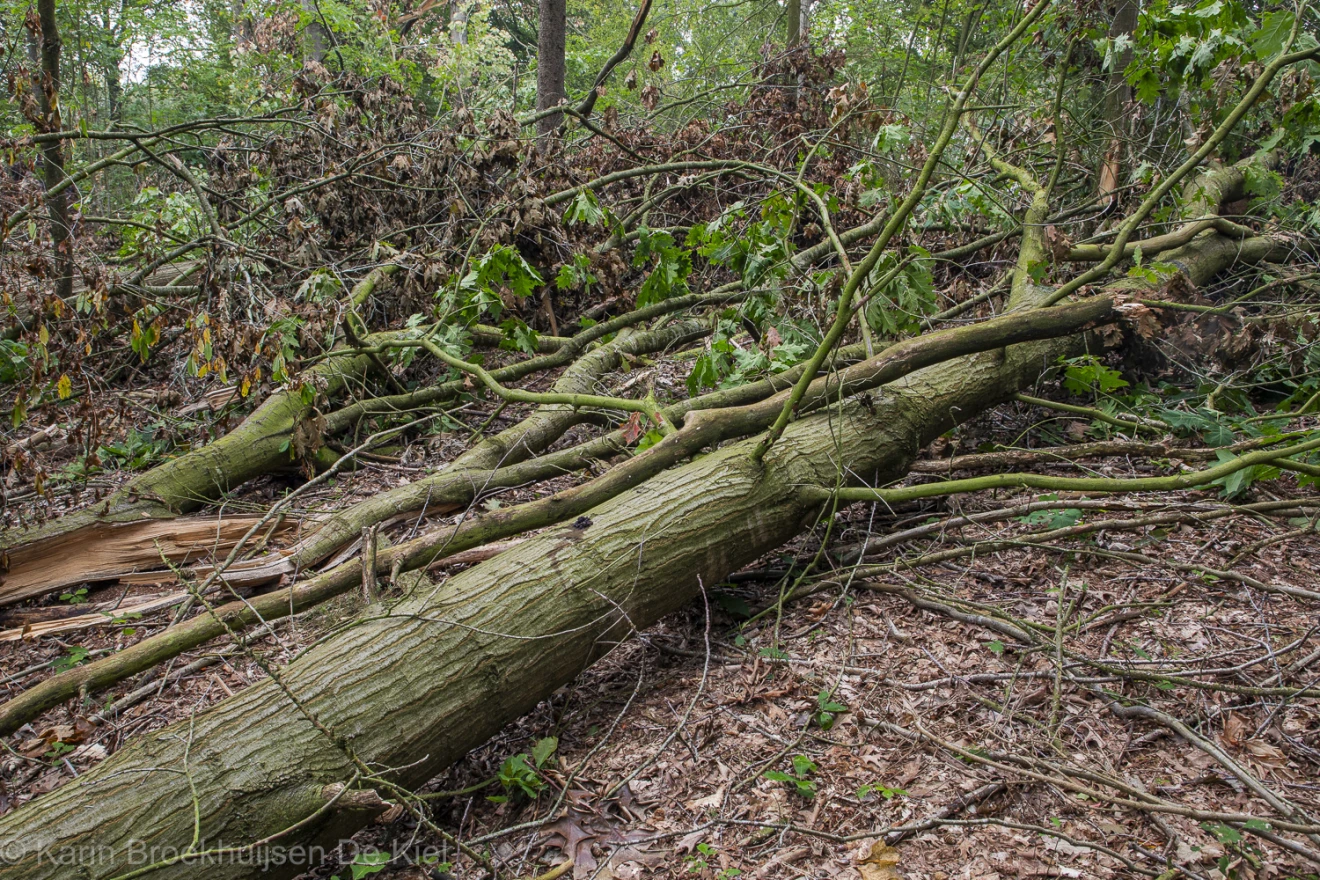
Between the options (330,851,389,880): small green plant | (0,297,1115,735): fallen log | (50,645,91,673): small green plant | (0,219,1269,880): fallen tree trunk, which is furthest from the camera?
(50,645,91,673): small green plant

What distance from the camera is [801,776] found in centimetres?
230

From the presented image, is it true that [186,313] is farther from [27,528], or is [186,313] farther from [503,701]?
[503,701]

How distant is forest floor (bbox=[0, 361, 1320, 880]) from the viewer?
2037mm

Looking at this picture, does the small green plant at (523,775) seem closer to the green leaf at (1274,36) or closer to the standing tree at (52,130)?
the standing tree at (52,130)

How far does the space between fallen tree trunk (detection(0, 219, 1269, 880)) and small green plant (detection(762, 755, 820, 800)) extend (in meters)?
0.73

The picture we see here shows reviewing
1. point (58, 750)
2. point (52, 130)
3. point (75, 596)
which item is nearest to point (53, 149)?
point (52, 130)

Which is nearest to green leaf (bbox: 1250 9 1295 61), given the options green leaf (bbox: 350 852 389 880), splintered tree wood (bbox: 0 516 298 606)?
green leaf (bbox: 350 852 389 880)

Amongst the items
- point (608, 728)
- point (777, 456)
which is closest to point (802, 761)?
point (608, 728)

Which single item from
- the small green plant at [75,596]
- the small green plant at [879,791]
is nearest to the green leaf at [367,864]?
the small green plant at [879,791]

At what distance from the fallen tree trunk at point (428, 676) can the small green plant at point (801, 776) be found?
732 millimetres

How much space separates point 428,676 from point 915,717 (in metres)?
1.56

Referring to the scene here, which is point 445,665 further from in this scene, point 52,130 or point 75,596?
point 52,130

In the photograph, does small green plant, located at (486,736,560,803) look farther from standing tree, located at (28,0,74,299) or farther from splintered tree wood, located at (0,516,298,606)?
standing tree, located at (28,0,74,299)

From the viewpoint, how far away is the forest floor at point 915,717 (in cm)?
204
